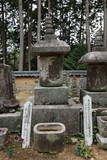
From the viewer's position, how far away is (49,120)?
11.9 feet

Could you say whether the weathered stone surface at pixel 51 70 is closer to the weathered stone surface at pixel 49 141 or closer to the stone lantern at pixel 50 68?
the stone lantern at pixel 50 68

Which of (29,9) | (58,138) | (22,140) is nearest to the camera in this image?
(58,138)

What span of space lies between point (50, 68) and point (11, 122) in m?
1.43

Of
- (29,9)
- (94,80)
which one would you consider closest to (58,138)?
(94,80)

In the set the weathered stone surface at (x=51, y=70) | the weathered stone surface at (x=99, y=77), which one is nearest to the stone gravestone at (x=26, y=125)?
the weathered stone surface at (x=51, y=70)

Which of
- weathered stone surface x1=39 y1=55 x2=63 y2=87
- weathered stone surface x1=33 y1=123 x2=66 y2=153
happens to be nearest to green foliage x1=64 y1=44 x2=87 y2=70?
weathered stone surface x1=39 y1=55 x2=63 y2=87

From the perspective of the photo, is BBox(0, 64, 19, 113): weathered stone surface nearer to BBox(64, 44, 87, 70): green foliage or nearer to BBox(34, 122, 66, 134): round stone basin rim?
BBox(34, 122, 66, 134): round stone basin rim

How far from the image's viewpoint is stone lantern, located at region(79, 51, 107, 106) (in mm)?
3984

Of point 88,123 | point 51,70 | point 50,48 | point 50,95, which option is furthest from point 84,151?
point 50,48

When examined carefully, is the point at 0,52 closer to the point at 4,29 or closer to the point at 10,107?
the point at 4,29

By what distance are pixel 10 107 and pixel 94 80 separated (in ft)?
6.71

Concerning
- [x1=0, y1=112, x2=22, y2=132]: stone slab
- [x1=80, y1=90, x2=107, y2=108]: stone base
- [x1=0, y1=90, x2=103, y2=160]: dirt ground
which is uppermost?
[x1=80, y1=90, x2=107, y2=108]: stone base

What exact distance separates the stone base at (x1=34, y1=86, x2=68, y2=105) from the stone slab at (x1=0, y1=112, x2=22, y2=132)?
505 millimetres

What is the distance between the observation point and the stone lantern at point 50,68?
372 centimetres
